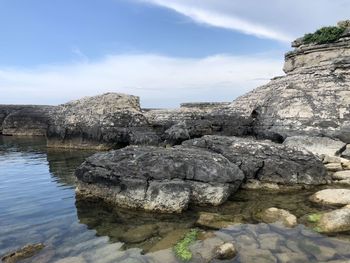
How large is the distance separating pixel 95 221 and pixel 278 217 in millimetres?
5028

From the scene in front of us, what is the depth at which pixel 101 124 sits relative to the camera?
2648 cm

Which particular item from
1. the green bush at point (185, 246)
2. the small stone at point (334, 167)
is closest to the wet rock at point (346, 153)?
the small stone at point (334, 167)

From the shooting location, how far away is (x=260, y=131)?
21953 millimetres

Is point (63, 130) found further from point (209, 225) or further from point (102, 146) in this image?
point (209, 225)

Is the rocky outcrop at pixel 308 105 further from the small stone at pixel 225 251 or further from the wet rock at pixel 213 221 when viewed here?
the small stone at pixel 225 251

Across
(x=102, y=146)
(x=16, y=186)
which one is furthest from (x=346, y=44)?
(x=16, y=186)

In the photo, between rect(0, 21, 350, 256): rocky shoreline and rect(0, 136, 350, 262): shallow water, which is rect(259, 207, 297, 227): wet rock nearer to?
rect(0, 21, 350, 256): rocky shoreline

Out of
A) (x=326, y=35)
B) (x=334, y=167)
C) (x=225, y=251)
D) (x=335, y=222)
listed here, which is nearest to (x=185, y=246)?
(x=225, y=251)

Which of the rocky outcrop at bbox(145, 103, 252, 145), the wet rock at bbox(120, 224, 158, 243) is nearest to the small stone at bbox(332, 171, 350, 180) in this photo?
the wet rock at bbox(120, 224, 158, 243)

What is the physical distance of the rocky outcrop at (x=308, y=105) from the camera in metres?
19.0

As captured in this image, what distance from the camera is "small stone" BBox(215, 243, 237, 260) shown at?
7816 millimetres

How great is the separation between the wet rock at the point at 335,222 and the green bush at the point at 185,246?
3.13 meters

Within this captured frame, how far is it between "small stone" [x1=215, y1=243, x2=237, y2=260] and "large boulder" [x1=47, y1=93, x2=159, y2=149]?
54.6 ft

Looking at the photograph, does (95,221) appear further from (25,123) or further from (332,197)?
(25,123)
